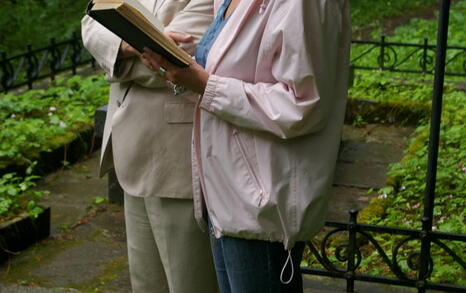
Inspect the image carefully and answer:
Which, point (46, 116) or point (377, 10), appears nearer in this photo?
point (46, 116)

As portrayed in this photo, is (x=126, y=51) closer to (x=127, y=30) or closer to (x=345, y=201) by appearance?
(x=127, y=30)

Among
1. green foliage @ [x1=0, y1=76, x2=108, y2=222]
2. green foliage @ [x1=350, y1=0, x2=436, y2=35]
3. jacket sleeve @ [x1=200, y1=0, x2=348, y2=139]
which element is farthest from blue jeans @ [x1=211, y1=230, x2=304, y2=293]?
green foliage @ [x1=350, y1=0, x2=436, y2=35]

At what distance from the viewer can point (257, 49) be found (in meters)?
2.27

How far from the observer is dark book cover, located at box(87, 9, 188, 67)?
2264 mm

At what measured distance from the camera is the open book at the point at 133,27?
2254 mm

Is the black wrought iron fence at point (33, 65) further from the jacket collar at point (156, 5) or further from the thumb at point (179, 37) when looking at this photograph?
the thumb at point (179, 37)

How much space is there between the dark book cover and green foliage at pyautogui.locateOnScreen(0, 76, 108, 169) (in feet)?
13.1

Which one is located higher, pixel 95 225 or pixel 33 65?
pixel 33 65

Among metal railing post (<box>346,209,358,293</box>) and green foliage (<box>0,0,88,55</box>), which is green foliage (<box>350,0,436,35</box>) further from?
metal railing post (<box>346,209,358,293</box>)

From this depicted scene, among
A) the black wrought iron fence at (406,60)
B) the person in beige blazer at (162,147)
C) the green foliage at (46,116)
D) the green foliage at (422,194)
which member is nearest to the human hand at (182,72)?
the person in beige blazer at (162,147)

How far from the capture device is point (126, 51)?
2.84m

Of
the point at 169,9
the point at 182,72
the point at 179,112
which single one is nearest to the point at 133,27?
the point at 182,72

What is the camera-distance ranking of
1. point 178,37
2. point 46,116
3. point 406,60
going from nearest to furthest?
point 178,37 < point 46,116 < point 406,60

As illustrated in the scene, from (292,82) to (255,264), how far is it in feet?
1.82
